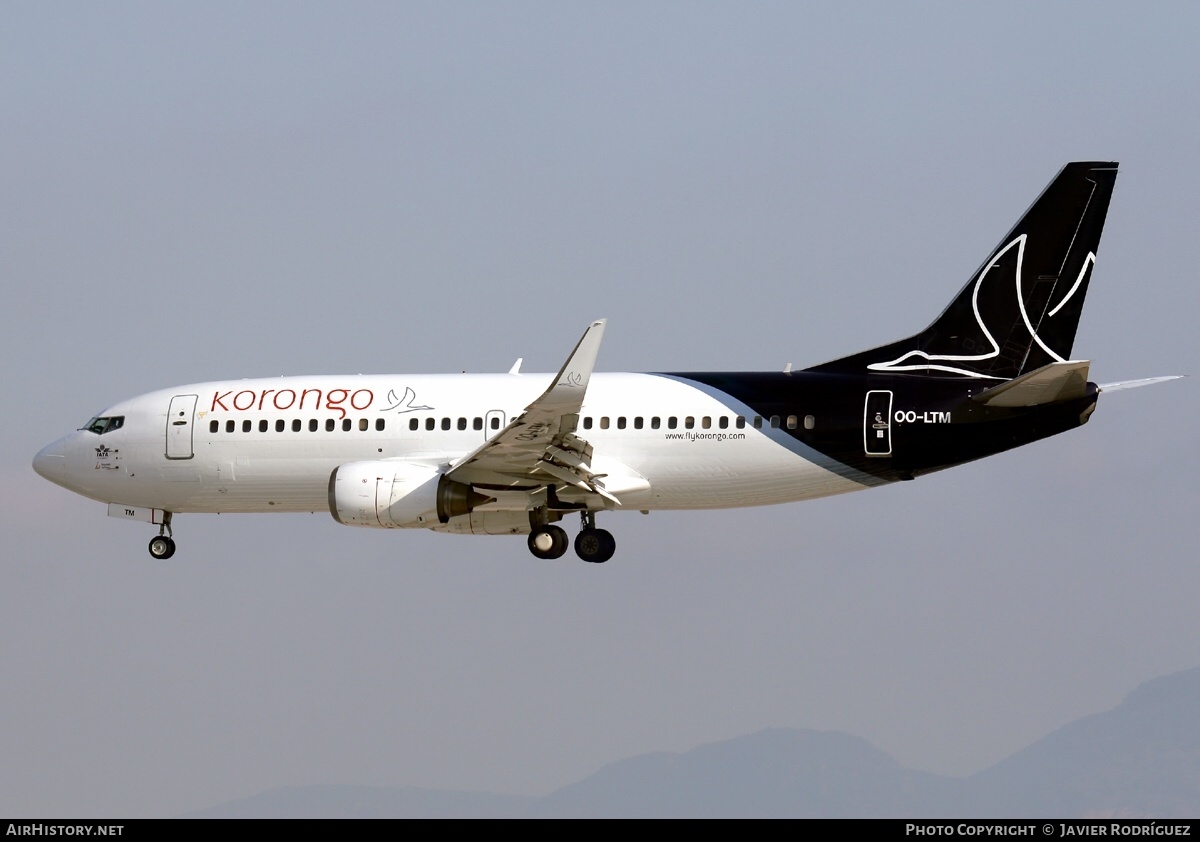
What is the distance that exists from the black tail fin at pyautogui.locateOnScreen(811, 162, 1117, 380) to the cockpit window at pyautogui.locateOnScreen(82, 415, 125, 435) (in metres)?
16.0

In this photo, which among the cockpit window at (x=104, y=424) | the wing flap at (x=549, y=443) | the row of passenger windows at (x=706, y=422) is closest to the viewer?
the wing flap at (x=549, y=443)

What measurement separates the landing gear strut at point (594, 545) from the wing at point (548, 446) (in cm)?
125

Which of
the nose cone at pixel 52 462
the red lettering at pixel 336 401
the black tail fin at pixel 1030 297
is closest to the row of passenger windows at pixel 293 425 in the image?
the red lettering at pixel 336 401

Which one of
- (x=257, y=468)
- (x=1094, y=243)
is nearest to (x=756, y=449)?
(x=1094, y=243)

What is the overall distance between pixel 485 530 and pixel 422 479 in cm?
328

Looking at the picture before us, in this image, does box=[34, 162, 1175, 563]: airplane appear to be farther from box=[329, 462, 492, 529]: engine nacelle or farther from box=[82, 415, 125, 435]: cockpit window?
box=[82, 415, 125, 435]: cockpit window

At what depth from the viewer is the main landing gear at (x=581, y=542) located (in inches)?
1444

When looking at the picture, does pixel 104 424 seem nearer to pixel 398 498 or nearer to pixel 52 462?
pixel 52 462

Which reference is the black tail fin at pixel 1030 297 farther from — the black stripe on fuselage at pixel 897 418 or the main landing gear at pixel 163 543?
the main landing gear at pixel 163 543

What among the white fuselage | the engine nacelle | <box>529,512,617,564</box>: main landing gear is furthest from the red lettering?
<box>529,512,617,564</box>: main landing gear

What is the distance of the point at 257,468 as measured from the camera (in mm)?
38406

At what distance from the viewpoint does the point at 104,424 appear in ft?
133
